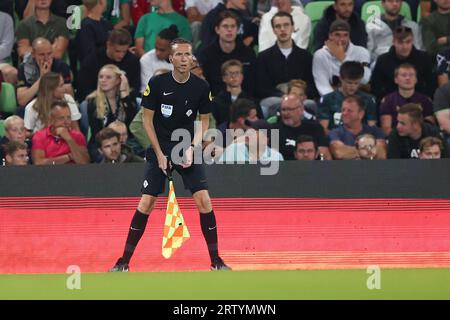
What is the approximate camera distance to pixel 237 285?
955 cm

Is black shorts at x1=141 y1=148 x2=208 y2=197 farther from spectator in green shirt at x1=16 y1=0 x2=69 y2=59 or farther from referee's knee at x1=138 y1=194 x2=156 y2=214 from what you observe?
spectator in green shirt at x1=16 y1=0 x2=69 y2=59

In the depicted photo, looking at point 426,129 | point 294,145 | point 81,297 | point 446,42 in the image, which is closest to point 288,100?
point 294,145

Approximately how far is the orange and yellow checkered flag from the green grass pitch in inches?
10.7

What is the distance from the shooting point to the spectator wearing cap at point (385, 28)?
14117 millimetres

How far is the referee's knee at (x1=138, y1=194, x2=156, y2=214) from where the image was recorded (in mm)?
10430

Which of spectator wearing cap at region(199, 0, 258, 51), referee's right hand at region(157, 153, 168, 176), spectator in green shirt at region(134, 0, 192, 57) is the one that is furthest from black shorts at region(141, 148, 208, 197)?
spectator in green shirt at region(134, 0, 192, 57)

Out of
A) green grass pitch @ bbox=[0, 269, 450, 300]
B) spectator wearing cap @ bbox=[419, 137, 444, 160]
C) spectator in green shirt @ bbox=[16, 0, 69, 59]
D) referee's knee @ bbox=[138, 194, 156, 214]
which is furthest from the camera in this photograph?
spectator in green shirt @ bbox=[16, 0, 69, 59]

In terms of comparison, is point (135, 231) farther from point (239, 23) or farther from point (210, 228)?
point (239, 23)

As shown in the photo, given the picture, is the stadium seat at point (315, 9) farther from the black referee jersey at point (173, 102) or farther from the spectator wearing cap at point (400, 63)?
the black referee jersey at point (173, 102)

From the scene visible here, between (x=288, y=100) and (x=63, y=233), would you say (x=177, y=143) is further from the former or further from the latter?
(x=288, y=100)

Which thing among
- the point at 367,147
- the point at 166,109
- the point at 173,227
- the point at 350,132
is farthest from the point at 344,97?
the point at 173,227

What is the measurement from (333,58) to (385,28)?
2.77 feet

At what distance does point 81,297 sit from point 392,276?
9.07 feet

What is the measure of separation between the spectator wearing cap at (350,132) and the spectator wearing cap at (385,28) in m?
1.44
